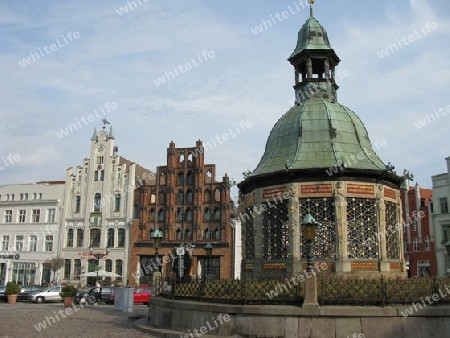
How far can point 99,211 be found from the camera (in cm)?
5750

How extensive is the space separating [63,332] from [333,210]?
1133cm

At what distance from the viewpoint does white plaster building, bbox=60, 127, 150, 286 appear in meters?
55.5

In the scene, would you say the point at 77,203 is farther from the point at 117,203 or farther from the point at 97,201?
the point at 117,203

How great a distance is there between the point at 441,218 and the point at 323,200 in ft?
125

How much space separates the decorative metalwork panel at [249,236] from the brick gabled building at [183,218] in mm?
30440

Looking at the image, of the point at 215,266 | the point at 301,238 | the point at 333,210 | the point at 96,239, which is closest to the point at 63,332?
the point at 301,238

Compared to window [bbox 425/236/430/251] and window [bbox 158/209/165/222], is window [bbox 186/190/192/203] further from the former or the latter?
window [bbox 425/236/430/251]

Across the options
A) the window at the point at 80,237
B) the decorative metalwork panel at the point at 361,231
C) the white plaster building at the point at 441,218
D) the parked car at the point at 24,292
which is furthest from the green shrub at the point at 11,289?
the white plaster building at the point at 441,218

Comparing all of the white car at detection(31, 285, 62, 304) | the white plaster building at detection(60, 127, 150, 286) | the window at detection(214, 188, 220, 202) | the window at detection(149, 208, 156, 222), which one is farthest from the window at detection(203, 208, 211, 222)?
the white car at detection(31, 285, 62, 304)

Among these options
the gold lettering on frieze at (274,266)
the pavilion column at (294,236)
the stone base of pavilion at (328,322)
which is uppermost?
the pavilion column at (294,236)

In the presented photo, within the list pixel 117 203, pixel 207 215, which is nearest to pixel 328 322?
pixel 207 215

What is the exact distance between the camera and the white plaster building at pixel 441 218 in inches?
1972

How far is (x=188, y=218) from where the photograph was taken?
5400cm

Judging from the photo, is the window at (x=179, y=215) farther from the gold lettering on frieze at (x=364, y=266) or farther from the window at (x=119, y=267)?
the gold lettering on frieze at (x=364, y=266)
